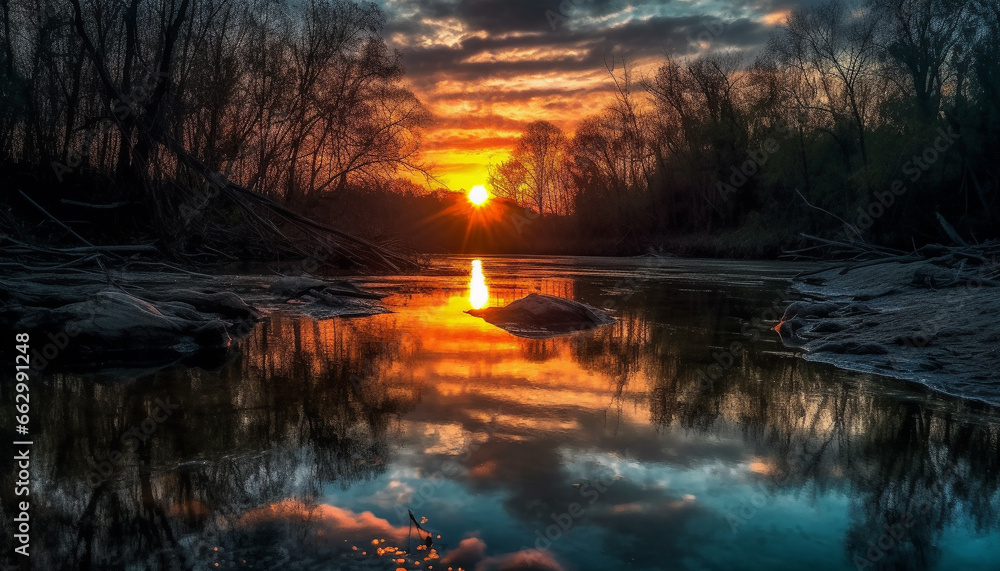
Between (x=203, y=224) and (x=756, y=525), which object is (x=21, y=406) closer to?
(x=756, y=525)

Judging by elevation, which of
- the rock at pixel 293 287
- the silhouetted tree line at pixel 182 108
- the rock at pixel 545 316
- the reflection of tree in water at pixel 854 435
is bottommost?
the reflection of tree in water at pixel 854 435

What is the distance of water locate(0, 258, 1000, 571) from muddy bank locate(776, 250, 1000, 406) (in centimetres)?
47

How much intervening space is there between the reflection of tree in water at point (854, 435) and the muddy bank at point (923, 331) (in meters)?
0.51

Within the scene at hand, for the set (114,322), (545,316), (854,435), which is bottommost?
(854,435)

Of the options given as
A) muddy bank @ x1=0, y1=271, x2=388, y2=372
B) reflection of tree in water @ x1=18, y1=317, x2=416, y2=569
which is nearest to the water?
reflection of tree in water @ x1=18, y1=317, x2=416, y2=569

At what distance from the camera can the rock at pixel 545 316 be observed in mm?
8289

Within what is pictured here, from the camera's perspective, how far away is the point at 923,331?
20.7 ft

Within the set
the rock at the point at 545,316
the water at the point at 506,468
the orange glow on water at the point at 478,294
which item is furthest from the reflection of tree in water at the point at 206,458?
the orange glow on water at the point at 478,294

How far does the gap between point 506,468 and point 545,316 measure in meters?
5.49

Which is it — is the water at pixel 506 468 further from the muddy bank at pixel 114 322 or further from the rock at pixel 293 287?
the rock at pixel 293 287

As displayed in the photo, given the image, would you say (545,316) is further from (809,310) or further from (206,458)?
(206,458)

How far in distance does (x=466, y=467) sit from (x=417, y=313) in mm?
6337

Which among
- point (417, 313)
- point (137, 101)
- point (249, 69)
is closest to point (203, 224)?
point (137, 101)

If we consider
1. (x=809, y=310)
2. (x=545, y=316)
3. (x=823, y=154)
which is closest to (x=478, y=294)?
(x=545, y=316)
